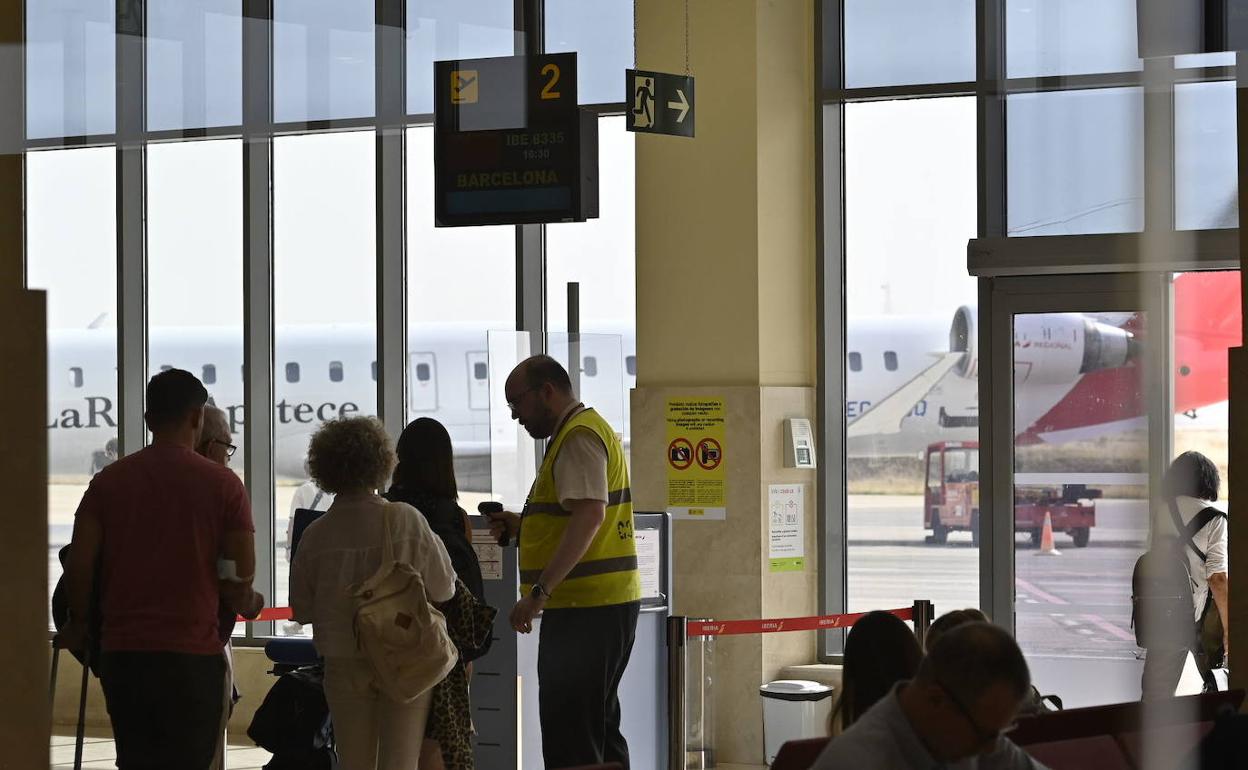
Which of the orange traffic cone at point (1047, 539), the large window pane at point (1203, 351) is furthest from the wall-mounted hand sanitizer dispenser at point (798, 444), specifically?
the large window pane at point (1203, 351)

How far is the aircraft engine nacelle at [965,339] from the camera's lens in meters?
8.35

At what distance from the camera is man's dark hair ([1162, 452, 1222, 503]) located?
17.1 feet

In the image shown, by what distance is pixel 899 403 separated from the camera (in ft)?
27.9

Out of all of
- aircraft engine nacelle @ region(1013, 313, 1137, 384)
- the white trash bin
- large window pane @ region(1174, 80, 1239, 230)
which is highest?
large window pane @ region(1174, 80, 1239, 230)

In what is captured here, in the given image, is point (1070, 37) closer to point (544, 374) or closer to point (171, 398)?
A: point (544, 374)

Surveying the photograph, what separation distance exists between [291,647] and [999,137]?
4.43 metres

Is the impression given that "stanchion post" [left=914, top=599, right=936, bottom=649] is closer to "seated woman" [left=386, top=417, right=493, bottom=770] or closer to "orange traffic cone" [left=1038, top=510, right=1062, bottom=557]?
"orange traffic cone" [left=1038, top=510, right=1062, bottom=557]

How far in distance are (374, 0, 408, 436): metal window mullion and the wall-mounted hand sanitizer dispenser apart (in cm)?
225

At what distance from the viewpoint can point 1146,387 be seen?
4438 mm

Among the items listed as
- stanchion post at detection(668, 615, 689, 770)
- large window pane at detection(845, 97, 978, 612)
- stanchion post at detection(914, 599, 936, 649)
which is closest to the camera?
stanchion post at detection(668, 615, 689, 770)

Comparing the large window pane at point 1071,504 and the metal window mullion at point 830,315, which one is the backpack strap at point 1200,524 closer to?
the large window pane at point 1071,504

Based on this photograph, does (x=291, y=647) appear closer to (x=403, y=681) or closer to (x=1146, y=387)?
(x=403, y=681)

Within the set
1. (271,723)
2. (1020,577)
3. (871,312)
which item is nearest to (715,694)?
(1020,577)

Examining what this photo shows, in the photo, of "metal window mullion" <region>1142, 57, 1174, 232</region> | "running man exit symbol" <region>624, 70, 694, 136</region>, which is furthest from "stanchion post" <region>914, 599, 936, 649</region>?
"running man exit symbol" <region>624, 70, 694, 136</region>
